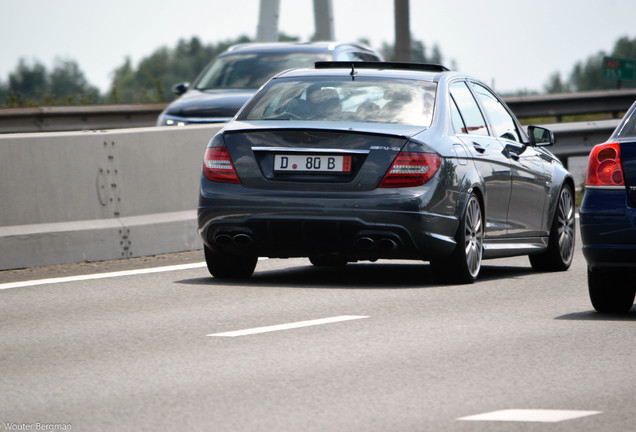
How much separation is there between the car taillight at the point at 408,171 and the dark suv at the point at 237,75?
25.8 ft

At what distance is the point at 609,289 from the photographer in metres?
8.48

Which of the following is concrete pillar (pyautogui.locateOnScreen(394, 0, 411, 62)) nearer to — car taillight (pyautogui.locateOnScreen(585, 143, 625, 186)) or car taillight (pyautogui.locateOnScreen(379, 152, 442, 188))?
car taillight (pyautogui.locateOnScreen(379, 152, 442, 188))

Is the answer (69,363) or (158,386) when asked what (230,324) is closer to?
(69,363)

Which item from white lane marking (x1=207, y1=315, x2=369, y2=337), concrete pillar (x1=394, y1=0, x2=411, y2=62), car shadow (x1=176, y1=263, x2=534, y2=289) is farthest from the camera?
concrete pillar (x1=394, y1=0, x2=411, y2=62)

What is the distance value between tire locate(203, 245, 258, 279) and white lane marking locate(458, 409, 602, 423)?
15.9 feet

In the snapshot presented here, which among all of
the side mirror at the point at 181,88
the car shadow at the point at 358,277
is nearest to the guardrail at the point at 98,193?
the car shadow at the point at 358,277

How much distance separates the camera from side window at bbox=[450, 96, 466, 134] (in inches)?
397

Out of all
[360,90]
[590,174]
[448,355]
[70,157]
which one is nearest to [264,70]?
[70,157]

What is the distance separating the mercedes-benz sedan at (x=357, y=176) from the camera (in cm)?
940

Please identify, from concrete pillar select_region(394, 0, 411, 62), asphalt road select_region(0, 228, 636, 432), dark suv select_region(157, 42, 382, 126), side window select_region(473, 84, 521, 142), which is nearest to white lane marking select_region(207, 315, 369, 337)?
asphalt road select_region(0, 228, 636, 432)

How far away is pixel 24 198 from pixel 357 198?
3.29 metres

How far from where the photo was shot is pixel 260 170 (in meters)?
9.64

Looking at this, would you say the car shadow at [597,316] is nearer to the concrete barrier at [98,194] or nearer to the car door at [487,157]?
the car door at [487,157]

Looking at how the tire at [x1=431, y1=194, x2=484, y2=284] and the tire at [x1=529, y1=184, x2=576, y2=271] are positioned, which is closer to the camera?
the tire at [x1=431, y1=194, x2=484, y2=284]
